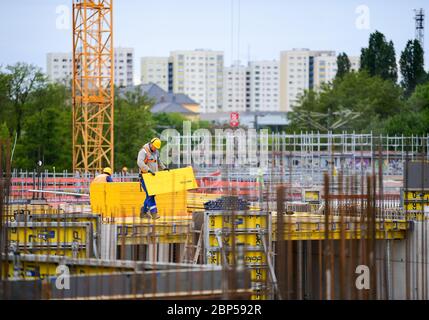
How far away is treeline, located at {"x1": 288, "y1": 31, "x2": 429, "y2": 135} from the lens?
61219 millimetres

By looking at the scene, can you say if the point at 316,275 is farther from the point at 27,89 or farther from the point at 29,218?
the point at 27,89

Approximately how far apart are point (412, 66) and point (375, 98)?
871cm

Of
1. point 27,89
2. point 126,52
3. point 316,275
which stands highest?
point 126,52

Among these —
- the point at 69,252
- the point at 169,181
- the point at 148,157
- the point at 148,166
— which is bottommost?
the point at 69,252

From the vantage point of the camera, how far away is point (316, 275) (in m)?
20.7

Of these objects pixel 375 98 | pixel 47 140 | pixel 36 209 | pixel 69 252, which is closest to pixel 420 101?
pixel 375 98

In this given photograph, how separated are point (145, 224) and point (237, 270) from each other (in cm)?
718

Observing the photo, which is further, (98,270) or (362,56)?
(362,56)

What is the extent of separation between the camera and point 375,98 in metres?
71.4

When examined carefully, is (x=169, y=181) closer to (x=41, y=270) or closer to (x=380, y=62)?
(x=41, y=270)

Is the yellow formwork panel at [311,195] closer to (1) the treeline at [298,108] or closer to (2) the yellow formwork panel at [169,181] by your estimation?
(2) the yellow formwork panel at [169,181]

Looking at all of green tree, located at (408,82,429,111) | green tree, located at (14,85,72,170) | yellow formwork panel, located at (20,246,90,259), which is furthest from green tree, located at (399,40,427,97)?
yellow formwork panel, located at (20,246,90,259)

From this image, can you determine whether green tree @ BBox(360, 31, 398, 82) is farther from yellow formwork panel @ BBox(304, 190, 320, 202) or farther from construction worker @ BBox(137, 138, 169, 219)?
construction worker @ BBox(137, 138, 169, 219)
